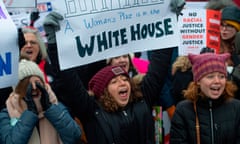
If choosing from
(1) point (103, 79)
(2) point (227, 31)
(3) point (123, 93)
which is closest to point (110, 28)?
(1) point (103, 79)

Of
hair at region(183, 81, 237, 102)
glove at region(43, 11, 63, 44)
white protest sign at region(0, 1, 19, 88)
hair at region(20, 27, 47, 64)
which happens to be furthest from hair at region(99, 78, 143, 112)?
hair at region(20, 27, 47, 64)

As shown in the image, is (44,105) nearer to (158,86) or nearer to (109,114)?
(109,114)

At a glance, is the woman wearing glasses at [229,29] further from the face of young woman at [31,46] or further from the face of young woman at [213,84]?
the face of young woman at [31,46]

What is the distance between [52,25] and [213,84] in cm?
142

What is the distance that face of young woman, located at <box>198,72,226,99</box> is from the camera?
178 inches

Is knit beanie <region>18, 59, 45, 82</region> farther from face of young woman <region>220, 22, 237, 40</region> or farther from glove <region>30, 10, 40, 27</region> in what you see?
face of young woman <region>220, 22, 237, 40</region>

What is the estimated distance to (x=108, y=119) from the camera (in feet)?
14.5

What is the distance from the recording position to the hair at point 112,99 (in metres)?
4.47

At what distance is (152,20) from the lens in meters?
4.70

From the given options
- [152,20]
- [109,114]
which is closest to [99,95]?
[109,114]

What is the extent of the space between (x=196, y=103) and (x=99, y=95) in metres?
0.81

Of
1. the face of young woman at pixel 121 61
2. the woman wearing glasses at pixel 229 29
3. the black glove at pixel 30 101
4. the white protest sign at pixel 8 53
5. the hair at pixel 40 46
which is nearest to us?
the white protest sign at pixel 8 53

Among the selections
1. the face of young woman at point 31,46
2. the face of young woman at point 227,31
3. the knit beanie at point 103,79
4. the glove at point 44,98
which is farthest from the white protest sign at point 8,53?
the face of young woman at point 227,31

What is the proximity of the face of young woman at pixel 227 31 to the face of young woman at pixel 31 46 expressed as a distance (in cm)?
206
